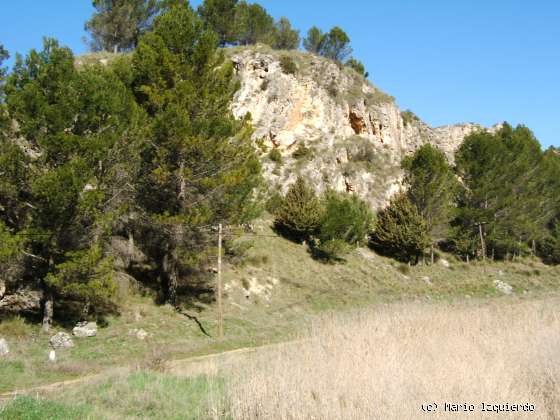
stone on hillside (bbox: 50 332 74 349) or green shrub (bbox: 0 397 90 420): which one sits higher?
green shrub (bbox: 0 397 90 420)

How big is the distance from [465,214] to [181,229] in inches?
1312

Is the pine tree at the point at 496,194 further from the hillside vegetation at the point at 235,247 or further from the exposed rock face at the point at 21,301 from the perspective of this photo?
the exposed rock face at the point at 21,301

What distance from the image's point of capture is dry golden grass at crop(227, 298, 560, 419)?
Result: 6996 millimetres

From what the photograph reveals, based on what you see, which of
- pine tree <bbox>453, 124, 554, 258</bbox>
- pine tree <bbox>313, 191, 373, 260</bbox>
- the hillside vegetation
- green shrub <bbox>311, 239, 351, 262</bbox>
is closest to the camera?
the hillside vegetation

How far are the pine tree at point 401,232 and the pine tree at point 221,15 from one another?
25.6 meters

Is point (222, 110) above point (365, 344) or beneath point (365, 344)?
above

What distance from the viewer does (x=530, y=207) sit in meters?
49.5

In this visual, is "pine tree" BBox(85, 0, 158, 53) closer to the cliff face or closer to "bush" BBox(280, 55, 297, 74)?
the cliff face

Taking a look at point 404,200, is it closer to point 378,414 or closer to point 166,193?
point 166,193

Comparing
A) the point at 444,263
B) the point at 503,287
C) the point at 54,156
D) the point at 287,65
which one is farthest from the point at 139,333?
the point at 287,65

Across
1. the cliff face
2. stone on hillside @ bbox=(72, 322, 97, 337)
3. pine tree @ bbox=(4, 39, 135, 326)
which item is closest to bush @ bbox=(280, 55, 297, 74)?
the cliff face

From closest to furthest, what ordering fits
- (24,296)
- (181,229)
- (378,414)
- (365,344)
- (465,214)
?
(378,414) → (365,344) → (24,296) → (181,229) → (465,214)

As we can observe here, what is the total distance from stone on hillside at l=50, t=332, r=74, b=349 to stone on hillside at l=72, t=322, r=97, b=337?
846 millimetres

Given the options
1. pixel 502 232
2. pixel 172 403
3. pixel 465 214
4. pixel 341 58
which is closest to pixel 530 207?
pixel 502 232
